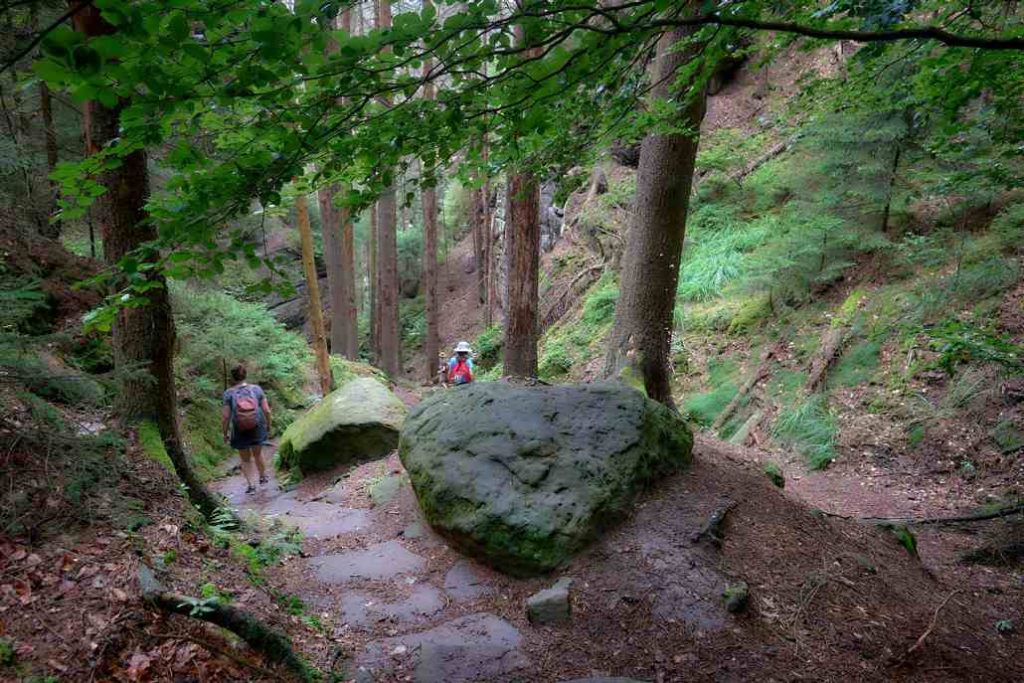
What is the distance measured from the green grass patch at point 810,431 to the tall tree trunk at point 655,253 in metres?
2.75

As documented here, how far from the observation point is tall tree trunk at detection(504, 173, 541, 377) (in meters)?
8.17

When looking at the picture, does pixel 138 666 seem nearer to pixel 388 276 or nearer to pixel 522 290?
pixel 522 290

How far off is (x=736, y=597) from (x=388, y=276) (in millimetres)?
15489

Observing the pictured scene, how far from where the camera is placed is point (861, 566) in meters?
4.73

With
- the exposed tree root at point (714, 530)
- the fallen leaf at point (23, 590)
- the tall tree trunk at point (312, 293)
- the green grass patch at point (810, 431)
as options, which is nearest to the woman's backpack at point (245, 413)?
the tall tree trunk at point (312, 293)

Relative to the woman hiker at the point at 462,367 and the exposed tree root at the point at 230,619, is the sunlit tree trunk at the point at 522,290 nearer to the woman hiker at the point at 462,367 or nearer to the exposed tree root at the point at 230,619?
the woman hiker at the point at 462,367

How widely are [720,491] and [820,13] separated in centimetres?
383

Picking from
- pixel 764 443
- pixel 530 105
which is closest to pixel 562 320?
pixel 764 443

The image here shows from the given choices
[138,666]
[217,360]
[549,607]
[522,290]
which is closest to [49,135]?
[217,360]

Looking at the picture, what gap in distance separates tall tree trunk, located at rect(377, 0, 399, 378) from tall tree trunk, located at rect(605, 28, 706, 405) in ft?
35.0

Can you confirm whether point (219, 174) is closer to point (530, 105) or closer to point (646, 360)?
point (530, 105)

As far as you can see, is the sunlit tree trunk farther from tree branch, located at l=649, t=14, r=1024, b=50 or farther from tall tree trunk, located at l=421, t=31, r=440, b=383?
tall tree trunk, located at l=421, t=31, r=440, b=383

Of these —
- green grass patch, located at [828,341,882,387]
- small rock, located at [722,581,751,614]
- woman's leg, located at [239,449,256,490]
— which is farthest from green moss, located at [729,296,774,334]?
woman's leg, located at [239,449,256,490]

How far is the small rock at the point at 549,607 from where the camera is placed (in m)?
4.03
